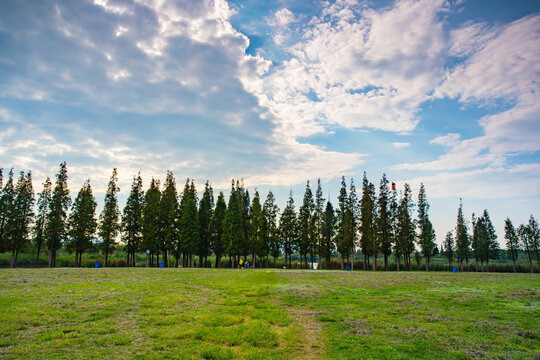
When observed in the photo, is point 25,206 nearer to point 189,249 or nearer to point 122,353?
point 189,249

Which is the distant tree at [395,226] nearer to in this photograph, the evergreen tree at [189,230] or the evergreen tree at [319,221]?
the evergreen tree at [319,221]

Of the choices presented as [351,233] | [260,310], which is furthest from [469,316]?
[351,233]

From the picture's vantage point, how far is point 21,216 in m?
53.9

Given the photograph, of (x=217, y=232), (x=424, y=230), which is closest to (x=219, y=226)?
(x=217, y=232)

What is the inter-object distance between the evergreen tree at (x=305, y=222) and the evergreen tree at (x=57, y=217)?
48.6m

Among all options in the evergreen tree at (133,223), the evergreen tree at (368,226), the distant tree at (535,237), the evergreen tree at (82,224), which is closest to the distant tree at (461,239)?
the distant tree at (535,237)

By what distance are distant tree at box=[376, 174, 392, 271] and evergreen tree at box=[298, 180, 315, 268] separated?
16.2 m

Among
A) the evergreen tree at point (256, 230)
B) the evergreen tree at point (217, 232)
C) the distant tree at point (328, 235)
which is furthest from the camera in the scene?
the distant tree at point (328, 235)

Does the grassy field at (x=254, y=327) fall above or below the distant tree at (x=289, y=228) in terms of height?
below

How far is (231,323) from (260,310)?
278cm

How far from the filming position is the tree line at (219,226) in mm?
54188

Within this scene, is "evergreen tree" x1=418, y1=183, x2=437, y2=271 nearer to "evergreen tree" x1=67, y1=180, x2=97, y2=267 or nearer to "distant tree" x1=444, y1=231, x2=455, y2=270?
"distant tree" x1=444, y1=231, x2=455, y2=270

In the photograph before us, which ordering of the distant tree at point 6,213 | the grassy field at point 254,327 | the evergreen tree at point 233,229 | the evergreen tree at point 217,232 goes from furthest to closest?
the evergreen tree at point 217,232 < the evergreen tree at point 233,229 < the distant tree at point 6,213 < the grassy field at point 254,327

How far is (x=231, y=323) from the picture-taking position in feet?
33.8
